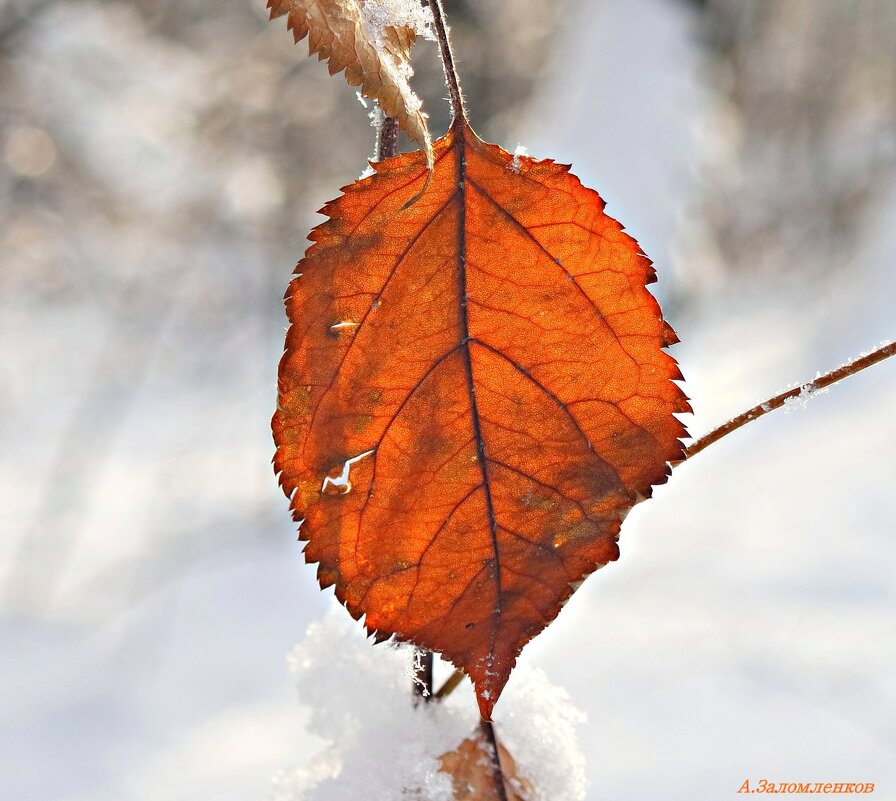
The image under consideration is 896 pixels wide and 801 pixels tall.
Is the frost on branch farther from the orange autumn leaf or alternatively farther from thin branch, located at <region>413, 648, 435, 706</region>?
the orange autumn leaf

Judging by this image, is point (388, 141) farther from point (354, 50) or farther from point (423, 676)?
point (423, 676)

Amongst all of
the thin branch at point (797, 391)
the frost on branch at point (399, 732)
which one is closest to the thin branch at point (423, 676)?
the frost on branch at point (399, 732)

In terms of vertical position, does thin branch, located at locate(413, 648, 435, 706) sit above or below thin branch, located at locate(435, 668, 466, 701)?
above

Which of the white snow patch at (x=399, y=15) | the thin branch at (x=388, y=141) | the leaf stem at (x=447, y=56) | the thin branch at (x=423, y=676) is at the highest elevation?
the white snow patch at (x=399, y=15)

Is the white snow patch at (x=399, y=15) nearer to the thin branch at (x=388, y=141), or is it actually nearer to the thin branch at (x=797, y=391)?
the thin branch at (x=388, y=141)

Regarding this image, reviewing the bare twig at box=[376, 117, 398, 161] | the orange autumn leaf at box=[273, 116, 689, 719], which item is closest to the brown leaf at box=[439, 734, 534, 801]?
the orange autumn leaf at box=[273, 116, 689, 719]

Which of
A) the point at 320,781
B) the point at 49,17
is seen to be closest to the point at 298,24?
the point at 320,781

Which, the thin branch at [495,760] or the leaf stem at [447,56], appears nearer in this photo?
the leaf stem at [447,56]
